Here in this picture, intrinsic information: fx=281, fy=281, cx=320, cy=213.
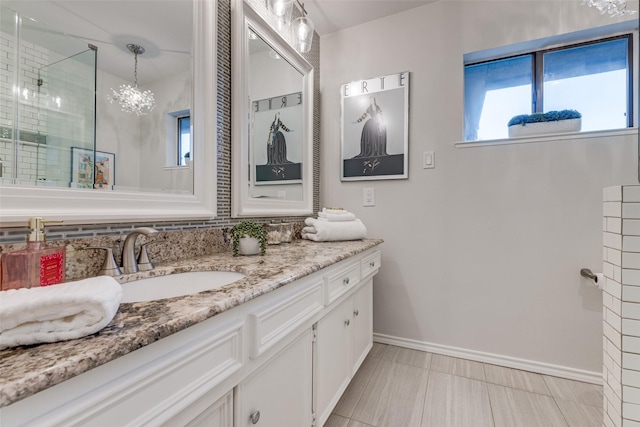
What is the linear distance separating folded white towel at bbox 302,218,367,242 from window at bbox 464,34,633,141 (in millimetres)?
998

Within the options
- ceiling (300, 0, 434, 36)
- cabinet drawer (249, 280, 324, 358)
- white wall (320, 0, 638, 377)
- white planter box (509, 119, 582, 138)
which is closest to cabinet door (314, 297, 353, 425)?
cabinet drawer (249, 280, 324, 358)

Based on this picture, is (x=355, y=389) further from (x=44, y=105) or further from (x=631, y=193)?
(x=44, y=105)

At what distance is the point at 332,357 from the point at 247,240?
2.01 feet

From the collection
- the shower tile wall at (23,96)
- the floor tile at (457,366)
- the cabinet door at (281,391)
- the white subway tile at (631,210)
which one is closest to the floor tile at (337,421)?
the cabinet door at (281,391)

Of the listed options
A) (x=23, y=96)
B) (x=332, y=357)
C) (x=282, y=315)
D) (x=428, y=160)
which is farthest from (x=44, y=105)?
(x=428, y=160)

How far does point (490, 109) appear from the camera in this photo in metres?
1.87

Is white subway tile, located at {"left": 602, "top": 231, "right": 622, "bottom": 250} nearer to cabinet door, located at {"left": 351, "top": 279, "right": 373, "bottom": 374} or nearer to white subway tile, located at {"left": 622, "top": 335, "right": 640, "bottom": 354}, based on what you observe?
white subway tile, located at {"left": 622, "top": 335, "right": 640, "bottom": 354}

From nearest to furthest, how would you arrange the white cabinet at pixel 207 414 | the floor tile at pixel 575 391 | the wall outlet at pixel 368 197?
the white cabinet at pixel 207 414 → the floor tile at pixel 575 391 → the wall outlet at pixel 368 197

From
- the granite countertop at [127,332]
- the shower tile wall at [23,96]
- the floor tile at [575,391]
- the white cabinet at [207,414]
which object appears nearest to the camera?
the granite countertop at [127,332]

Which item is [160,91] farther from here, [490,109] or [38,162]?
[490,109]

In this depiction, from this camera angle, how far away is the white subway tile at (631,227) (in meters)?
0.73

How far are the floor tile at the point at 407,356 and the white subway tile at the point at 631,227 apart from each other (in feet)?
4.38

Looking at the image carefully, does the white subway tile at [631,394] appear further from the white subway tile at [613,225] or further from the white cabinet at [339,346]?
the white cabinet at [339,346]

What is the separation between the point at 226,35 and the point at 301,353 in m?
1.38
